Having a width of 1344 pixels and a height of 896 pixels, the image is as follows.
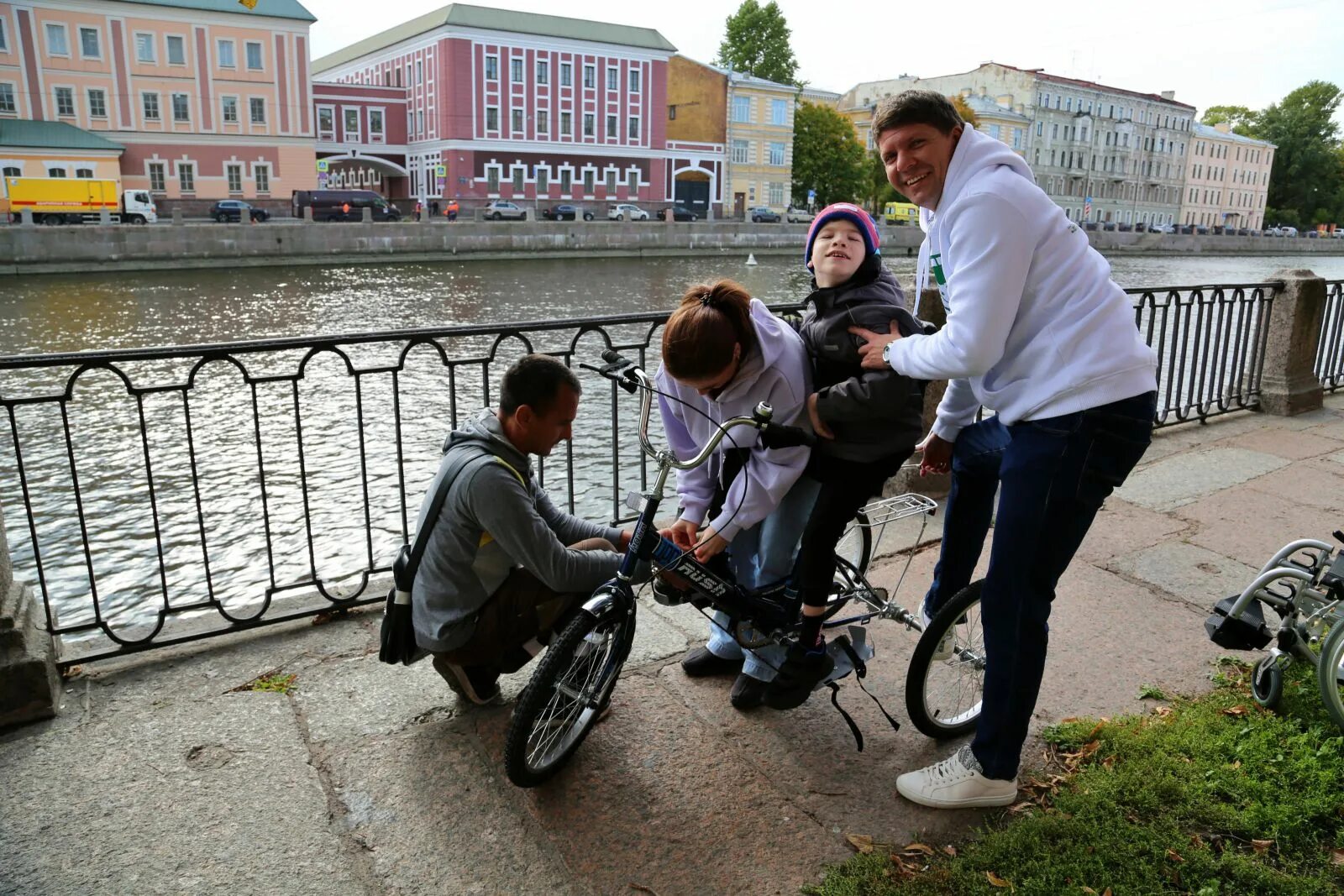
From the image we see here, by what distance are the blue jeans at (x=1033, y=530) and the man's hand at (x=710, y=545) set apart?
0.81 metres

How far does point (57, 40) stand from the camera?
159 ft

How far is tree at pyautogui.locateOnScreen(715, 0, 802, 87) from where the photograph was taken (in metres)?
71.6

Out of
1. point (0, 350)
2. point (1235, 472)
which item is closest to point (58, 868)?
point (1235, 472)

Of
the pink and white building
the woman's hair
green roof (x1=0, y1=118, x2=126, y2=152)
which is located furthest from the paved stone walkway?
the pink and white building

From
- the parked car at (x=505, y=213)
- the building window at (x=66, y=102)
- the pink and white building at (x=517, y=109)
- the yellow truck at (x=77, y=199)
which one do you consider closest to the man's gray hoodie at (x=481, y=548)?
the yellow truck at (x=77, y=199)

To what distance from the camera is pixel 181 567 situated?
7637 millimetres

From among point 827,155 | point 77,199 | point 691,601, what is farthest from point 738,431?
point 827,155

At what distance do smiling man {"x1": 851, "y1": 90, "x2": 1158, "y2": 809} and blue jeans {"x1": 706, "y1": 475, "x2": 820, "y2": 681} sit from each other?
663 mm

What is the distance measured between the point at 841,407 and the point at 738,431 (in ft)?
1.04

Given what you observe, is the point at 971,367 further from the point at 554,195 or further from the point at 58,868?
the point at 554,195

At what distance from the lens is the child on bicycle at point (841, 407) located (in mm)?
2732

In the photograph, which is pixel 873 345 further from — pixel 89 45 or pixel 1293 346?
pixel 89 45

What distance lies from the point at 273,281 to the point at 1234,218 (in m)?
97.2

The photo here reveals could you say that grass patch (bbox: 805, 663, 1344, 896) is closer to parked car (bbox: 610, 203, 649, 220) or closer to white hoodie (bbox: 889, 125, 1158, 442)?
white hoodie (bbox: 889, 125, 1158, 442)
